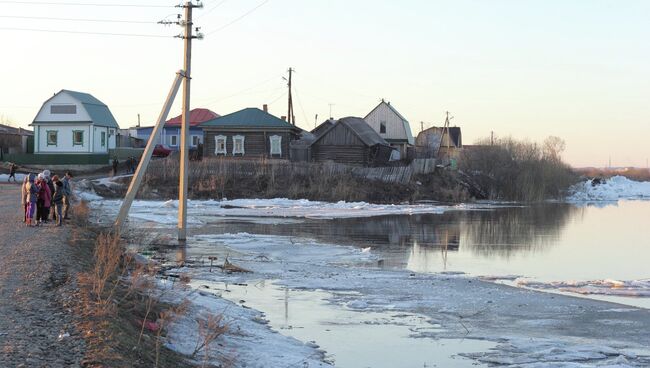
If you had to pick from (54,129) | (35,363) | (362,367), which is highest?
(54,129)

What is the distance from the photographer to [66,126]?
212 ft

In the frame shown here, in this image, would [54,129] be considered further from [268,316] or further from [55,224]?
[268,316]

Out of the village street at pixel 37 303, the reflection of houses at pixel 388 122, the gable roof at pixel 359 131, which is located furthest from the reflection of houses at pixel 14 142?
the village street at pixel 37 303

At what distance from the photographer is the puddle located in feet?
36.2

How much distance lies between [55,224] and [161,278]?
270 inches

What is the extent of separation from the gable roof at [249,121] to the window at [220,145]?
1.10 metres

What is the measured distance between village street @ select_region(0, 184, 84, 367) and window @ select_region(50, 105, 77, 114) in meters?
48.8

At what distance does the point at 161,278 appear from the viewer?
1675 centimetres

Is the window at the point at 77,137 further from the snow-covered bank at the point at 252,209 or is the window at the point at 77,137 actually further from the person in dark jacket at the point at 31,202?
the person in dark jacket at the point at 31,202

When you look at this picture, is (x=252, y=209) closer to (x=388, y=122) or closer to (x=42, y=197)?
(x=42, y=197)

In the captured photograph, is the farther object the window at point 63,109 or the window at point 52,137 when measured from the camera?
the window at point 63,109

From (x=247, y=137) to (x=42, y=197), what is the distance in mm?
41917

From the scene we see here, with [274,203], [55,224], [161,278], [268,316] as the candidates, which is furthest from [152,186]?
[268,316]

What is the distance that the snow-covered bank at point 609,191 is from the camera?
3169 inches
